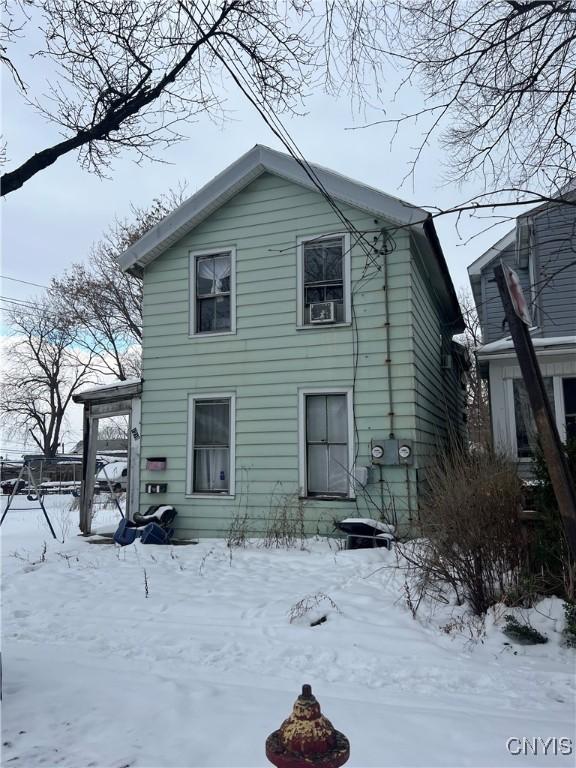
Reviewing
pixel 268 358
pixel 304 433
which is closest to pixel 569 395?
pixel 304 433

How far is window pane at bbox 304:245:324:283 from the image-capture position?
947 cm

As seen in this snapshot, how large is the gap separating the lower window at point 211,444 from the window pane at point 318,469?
147 centimetres

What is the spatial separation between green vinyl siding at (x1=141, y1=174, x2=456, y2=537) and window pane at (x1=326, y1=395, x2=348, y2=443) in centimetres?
26

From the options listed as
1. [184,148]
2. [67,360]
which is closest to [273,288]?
[184,148]

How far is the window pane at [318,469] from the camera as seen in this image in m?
9.03

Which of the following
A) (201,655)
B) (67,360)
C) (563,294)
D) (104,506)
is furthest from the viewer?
(67,360)

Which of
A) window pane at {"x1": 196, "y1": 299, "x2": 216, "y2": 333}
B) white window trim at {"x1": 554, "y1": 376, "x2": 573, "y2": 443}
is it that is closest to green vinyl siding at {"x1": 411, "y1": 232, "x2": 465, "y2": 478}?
white window trim at {"x1": 554, "y1": 376, "x2": 573, "y2": 443}

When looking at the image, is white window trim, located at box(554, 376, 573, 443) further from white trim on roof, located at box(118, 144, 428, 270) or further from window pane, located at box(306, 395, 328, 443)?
window pane, located at box(306, 395, 328, 443)

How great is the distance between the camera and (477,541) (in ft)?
15.6

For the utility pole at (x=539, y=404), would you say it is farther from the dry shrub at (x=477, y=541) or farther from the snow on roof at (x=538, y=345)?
the snow on roof at (x=538, y=345)

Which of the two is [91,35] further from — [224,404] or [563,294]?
[563,294]

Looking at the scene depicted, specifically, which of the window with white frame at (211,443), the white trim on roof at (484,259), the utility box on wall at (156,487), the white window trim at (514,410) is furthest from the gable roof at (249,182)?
the white trim on roof at (484,259)

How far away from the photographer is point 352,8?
500cm

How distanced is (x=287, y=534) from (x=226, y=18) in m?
6.89
